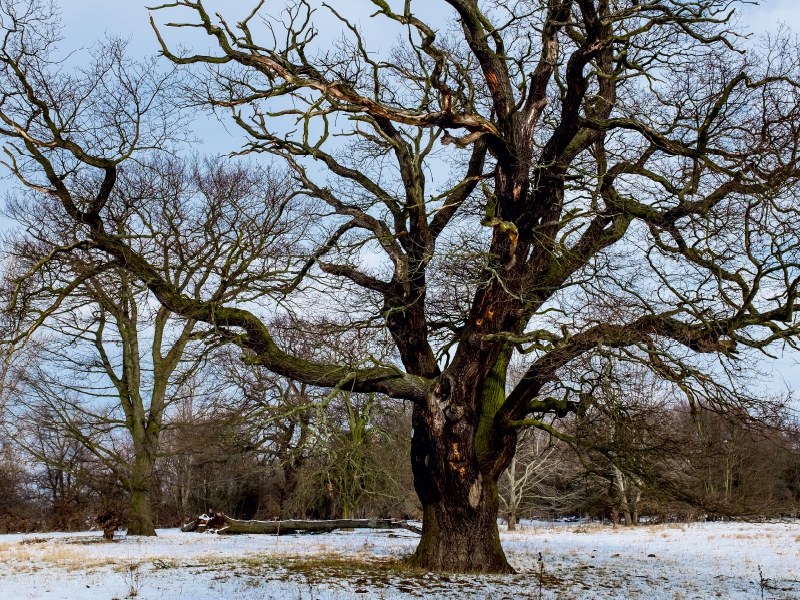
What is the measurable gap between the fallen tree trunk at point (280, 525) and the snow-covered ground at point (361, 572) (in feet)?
13.7

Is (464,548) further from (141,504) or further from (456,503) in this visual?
(141,504)

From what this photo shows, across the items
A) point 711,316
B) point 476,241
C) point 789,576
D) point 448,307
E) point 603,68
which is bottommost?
point 789,576

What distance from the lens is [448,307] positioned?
11.5 metres

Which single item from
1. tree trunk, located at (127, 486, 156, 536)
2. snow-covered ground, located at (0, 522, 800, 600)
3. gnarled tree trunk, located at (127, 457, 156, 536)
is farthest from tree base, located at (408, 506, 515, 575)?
tree trunk, located at (127, 486, 156, 536)

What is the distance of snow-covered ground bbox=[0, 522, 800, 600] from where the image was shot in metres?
7.84

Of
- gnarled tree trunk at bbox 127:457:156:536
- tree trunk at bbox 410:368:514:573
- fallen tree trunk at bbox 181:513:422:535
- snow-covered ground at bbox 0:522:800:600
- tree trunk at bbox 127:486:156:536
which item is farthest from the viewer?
fallen tree trunk at bbox 181:513:422:535

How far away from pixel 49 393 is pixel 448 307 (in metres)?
12.1

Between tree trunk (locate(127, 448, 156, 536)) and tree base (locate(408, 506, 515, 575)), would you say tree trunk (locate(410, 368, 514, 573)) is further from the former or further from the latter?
tree trunk (locate(127, 448, 156, 536))

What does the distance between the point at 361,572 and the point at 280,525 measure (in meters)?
10.4

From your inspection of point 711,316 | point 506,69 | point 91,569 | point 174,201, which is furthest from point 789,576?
point 174,201

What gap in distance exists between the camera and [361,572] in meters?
9.72

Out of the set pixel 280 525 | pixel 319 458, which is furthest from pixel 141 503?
pixel 319 458

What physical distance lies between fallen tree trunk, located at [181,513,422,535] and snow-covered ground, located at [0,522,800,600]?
13.7ft

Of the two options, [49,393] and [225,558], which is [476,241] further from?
[49,393]
